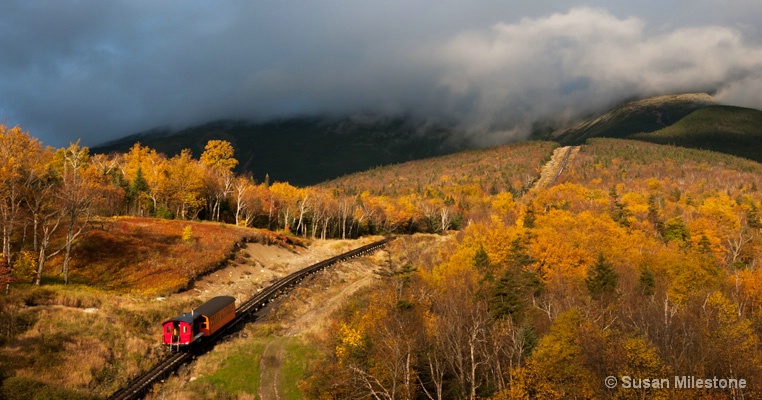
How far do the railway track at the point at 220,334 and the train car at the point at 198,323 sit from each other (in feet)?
3.22

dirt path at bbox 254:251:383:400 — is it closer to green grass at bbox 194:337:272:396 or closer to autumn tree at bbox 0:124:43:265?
green grass at bbox 194:337:272:396

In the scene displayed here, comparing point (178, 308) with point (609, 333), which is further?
point (178, 308)

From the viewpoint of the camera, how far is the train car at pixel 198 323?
114 feet

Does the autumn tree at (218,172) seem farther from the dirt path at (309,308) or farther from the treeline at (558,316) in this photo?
the treeline at (558,316)

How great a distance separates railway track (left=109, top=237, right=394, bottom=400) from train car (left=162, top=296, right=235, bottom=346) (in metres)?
0.98

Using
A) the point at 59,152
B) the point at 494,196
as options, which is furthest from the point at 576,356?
the point at 494,196

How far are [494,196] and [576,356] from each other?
166 meters

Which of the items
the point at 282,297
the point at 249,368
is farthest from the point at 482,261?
the point at 249,368

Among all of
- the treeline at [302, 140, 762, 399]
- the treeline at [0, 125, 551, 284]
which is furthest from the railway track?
the treeline at [0, 125, 551, 284]

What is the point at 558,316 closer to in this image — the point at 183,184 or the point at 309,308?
the point at 309,308

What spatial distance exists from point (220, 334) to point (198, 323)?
4.12 meters

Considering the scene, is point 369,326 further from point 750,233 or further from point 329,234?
point 750,233

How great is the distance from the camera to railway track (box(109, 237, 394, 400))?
28.3m

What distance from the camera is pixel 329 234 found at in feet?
385
